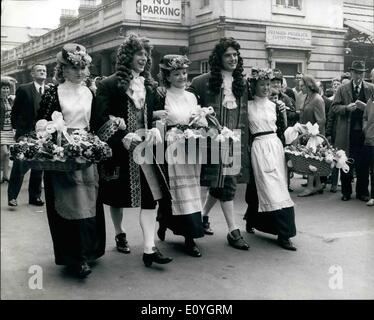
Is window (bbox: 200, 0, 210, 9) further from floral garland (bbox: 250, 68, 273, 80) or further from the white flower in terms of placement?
the white flower

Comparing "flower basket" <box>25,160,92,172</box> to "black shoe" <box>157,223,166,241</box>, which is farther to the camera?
"black shoe" <box>157,223,166,241</box>

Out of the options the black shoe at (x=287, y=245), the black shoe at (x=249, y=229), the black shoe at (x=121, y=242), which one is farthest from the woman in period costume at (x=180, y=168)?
the black shoe at (x=249, y=229)

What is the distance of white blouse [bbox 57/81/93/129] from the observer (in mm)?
4105

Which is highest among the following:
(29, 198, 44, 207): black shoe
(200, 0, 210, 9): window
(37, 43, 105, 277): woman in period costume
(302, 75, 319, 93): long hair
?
(200, 0, 210, 9): window

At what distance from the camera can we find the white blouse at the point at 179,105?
15.2 ft

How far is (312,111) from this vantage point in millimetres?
8148

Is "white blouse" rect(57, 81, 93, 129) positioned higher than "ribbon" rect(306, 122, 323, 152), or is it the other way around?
"white blouse" rect(57, 81, 93, 129)

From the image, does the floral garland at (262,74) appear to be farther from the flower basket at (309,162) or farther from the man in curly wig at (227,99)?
the flower basket at (309,162)

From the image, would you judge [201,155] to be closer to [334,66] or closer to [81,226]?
[81,226]

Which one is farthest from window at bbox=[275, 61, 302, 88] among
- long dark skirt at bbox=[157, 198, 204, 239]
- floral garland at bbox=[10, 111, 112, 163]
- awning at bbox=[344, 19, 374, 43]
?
floral garland at bbox=[10, 111, 112, 163]

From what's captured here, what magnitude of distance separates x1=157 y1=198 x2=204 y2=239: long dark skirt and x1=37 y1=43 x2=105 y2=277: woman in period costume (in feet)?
2.69

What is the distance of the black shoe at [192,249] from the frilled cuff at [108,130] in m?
1.34

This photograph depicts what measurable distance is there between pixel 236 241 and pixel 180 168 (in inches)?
39.3
